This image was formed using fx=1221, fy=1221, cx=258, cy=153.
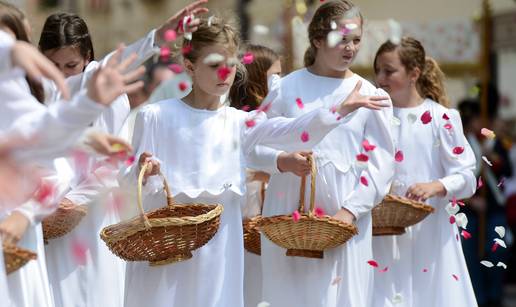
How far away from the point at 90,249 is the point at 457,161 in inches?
99.6

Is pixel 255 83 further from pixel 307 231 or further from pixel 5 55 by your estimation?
pixel 5 55

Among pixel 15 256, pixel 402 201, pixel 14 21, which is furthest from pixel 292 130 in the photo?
pixel 15 256

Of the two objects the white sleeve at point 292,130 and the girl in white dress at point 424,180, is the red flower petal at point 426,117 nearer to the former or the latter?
the girl in white dress at point 424,180

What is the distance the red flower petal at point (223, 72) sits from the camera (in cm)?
627

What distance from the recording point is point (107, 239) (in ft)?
19.0

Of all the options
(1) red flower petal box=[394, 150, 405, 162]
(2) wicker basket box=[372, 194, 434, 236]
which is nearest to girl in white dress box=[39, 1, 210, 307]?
(2) wicker basket box=[372, 194, 434, 236]

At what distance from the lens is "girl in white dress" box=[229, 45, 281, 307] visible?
7.59m

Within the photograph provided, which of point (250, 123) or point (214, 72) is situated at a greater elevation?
point (214, 72)

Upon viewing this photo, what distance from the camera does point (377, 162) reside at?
22.6 feet

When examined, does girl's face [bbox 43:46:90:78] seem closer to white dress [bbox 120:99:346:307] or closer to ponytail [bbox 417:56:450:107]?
white dress [bbox 120:99:346:307]

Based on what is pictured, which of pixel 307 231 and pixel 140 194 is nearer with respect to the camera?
pixel 140 194

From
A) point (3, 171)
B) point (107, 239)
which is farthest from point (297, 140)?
point (3, 171)

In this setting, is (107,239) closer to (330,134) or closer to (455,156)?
(330,134)

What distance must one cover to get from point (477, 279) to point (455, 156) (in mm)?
5221
